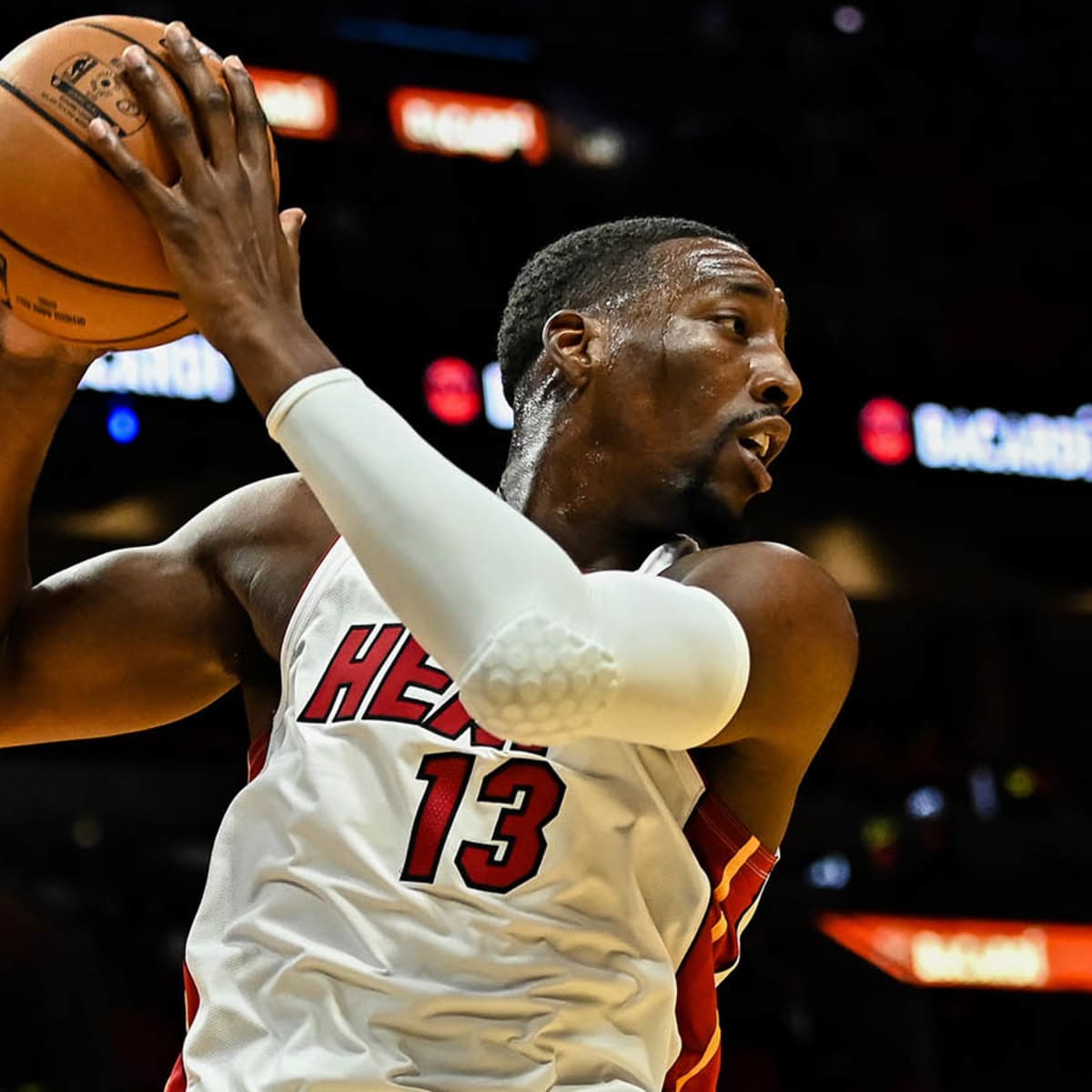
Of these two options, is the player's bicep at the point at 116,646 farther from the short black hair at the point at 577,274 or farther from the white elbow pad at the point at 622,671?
the white elbow pad at the point at 622,671

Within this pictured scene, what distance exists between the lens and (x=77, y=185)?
7.01 ft

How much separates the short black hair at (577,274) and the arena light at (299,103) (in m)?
6.84

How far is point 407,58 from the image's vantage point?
1004cm

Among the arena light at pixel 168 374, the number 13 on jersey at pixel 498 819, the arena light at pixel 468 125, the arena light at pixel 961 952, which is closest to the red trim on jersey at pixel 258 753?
the number 13 on jersey at pixel 498 819

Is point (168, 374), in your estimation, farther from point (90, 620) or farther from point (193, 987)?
point (193, 987)

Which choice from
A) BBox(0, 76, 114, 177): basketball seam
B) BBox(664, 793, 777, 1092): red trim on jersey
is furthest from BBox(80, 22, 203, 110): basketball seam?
BBox(664, 793, 777, 1092): red trim on jersey

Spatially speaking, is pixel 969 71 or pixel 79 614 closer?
pixel 79 614

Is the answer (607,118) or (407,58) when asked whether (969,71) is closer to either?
(607,118)

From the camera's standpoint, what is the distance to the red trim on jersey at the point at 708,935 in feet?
7.73

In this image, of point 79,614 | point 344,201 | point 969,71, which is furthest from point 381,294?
point 79,614

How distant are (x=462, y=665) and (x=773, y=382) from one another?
803 mm

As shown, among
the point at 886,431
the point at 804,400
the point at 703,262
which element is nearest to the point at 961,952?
the point at 886,431

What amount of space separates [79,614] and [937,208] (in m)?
9.00

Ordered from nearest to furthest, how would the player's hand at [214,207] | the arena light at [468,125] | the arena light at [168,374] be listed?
the player's hand at [214,207] → the arena light at [168,374] → the arena light at [468,125]
